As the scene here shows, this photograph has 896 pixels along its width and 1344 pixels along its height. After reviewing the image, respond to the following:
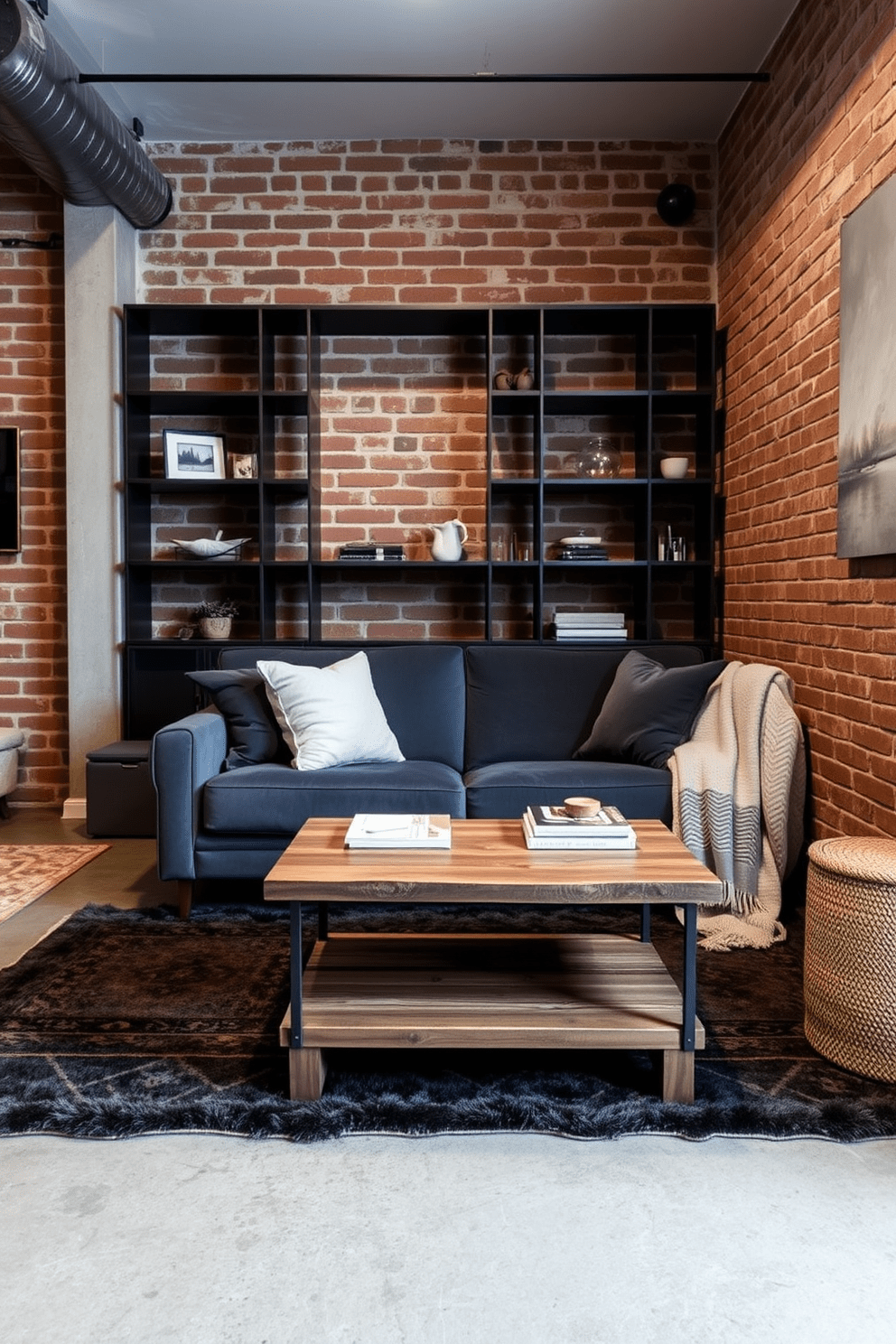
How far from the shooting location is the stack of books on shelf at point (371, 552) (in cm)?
445

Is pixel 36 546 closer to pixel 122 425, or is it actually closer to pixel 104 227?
pixel 122 425

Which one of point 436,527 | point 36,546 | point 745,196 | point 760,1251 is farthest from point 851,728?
point 36,546

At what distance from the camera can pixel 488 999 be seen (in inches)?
83.0

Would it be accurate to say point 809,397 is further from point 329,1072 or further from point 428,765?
point 329,1072

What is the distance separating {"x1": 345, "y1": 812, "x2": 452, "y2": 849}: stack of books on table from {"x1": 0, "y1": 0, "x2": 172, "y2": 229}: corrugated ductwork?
8.83ft

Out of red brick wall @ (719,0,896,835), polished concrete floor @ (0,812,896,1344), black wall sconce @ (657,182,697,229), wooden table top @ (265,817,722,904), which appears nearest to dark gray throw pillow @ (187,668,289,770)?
wooden table top @ (265,817,722,904)

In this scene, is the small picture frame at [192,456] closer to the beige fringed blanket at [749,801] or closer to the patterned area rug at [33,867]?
the patterned area rug at [33,867]

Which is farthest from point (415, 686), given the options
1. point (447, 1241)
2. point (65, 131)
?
point (447, 1241)

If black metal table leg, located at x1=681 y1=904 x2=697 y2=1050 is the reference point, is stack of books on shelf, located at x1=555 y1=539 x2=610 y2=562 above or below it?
above

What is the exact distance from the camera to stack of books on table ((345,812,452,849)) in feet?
7.30

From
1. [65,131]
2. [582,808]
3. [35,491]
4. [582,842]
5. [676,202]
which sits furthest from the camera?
[35,491]

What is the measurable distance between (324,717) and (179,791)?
0.55 m

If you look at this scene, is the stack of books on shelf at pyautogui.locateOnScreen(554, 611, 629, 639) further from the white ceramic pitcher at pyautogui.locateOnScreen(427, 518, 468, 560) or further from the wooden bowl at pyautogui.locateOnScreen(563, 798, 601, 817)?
the wooden bowl at pyautogui.locateOnScreen(563, 798, 601, 817)

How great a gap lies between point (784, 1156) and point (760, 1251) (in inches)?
11.8
